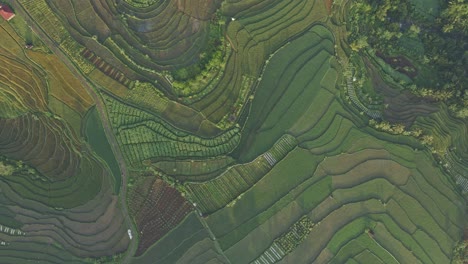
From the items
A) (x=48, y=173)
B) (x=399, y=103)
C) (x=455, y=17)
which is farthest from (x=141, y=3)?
(x=455, y=17)

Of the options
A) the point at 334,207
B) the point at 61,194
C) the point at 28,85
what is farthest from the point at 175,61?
the point at 334,207

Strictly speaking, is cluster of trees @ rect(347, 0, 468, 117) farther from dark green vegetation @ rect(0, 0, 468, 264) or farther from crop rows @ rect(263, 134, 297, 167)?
crop rows @ rect(263, 134, 297, 167)

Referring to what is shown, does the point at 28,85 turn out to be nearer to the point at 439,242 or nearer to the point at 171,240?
the point at 171,240

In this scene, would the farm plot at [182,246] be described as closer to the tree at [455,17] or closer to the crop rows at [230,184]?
the crop rows at [230,184]

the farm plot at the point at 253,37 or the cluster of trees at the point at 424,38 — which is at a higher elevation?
the cluster of trees at the point at 424,38

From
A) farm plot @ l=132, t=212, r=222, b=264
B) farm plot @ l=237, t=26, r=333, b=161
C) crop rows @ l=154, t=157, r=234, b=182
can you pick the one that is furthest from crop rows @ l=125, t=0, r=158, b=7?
farm plot @ l=132, t=212, r=222, b=264

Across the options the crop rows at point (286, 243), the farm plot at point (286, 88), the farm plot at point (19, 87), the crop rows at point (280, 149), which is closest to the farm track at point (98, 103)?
the farm plot at point (19, 87)
